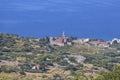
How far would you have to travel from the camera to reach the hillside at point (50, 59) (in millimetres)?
31031

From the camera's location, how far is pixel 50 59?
1453 inches

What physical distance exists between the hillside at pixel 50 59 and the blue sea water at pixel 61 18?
63.0 ft

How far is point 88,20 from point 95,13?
19.2ft

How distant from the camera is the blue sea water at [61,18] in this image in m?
66.1

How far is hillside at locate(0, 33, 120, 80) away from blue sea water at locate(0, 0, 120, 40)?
1919 centimetres

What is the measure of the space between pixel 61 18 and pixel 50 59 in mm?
38132

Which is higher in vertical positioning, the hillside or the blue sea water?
the blue sea water

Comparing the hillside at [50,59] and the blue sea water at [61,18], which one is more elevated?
the blue sea water at [61,18]

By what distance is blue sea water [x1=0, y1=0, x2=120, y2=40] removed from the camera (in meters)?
66.1

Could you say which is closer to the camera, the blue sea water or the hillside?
the hillside

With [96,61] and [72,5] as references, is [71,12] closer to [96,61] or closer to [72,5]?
[72,5]

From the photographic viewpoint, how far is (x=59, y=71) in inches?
1292

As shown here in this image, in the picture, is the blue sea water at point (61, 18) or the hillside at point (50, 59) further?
the blue sea water at point (61, 18)

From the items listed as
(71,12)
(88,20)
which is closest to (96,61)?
(88,20)
